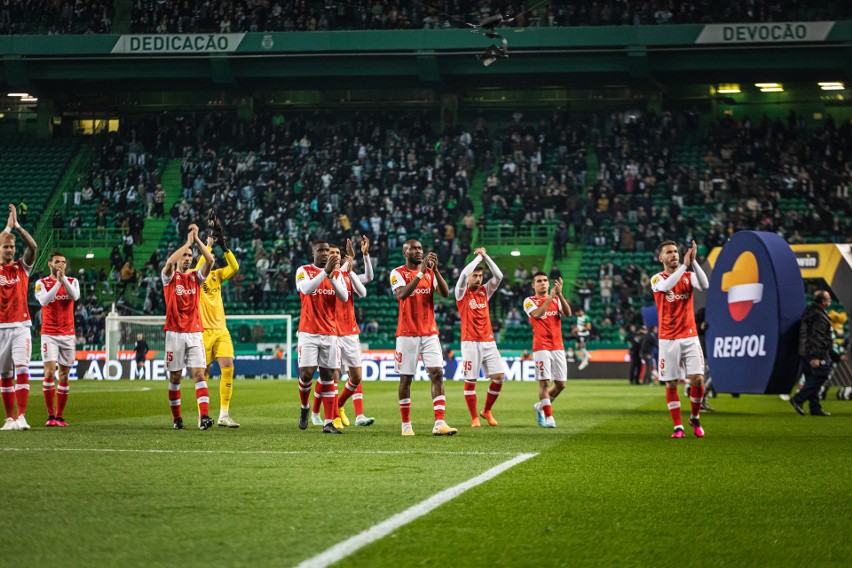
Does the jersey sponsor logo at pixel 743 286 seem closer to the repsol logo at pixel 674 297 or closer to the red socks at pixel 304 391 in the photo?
the repsol logo at pixel 674 297

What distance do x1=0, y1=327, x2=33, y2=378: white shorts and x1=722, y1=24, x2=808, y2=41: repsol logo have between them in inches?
1397

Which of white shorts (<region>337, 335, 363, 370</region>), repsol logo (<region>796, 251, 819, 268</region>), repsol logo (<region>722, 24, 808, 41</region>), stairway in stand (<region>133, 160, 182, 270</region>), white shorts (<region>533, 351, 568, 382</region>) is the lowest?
white shorts (<region>533, 351, 568, 382</region>)

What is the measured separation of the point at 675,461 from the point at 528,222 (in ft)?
107

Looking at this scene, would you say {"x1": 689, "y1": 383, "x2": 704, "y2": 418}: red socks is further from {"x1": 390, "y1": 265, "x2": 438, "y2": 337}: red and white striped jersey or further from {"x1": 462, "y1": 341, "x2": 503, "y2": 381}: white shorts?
{"x1": 390, "y1": 265, "x2": 438, "y2": 337}: red and white striped jersey

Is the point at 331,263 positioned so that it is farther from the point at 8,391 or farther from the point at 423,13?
the point at 423,13

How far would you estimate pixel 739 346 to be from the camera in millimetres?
20375

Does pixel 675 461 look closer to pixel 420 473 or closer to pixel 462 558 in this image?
pixel 420 473

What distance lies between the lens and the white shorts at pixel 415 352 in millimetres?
13938

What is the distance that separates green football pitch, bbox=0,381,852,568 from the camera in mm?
6020

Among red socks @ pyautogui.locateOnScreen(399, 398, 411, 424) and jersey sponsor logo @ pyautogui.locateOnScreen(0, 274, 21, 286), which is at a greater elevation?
jersey sponsor logo @ pyautogui.locateOnScreen(0, 274, 21, 286)

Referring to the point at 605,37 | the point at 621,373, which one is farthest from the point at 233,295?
the point at 605,37

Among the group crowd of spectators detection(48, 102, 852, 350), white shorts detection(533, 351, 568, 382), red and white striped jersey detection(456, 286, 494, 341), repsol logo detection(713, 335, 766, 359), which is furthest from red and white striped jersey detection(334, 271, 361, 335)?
crowd of spectators detection(48, 102, 852, 350)

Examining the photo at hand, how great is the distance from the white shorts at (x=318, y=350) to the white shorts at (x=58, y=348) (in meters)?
3.32

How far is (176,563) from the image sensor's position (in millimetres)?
5551
